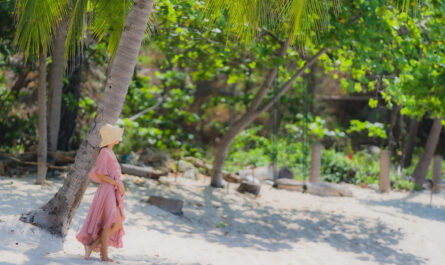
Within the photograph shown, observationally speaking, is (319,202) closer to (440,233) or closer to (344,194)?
(344,194)

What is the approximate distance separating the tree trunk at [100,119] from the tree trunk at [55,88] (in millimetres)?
4477

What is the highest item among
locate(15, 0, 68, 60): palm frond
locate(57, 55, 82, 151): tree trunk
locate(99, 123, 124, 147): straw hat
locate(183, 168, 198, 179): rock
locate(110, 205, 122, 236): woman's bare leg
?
locate(15, 0, 68, 60): palm frond

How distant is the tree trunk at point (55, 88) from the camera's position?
9953 millimetres

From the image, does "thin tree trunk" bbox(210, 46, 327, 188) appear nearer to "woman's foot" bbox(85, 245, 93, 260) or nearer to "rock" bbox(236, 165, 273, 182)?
"rock" bbox(236, 165, 273, 182)

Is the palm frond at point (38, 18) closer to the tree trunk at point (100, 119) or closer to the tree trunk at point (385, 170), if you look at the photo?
the tree trunk at point (100, 119)

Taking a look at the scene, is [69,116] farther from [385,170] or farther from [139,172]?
[385,170]

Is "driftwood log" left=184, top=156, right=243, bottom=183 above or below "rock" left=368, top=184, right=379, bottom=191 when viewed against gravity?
above

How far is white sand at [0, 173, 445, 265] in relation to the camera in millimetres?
5984

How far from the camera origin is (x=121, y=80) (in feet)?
19.1

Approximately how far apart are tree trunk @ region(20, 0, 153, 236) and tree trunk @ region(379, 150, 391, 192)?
10.8m

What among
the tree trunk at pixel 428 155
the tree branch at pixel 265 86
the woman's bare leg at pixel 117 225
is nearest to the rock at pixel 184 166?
the tree branch at pixel 265 86

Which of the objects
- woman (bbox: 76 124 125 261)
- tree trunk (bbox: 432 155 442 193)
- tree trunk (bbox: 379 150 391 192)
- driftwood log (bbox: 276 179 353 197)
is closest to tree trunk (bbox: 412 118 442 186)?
tree trunk (bbox: 432 155 442 193)

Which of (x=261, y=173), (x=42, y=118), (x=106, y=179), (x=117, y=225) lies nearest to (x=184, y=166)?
(x=261, y=173)

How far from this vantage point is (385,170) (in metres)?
14.8
